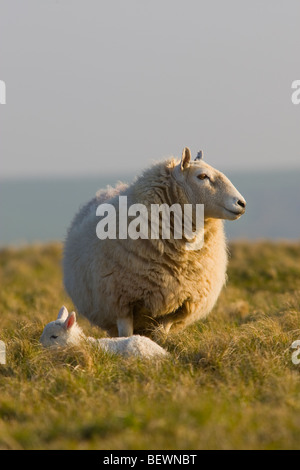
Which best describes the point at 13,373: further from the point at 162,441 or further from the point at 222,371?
the point at 162,441

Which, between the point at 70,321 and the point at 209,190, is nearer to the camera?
the point at 70,321

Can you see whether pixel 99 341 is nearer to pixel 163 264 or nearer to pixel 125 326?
pixel 125 326

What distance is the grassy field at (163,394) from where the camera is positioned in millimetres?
3806

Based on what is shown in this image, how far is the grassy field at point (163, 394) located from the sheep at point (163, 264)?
333mm

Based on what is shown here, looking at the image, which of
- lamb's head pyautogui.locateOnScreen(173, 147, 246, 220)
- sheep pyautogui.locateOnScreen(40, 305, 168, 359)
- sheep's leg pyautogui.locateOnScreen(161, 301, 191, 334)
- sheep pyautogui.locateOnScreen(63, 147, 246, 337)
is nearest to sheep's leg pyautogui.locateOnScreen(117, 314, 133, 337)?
sheep pyautogui.locateOnScreen(63, 147, 246, 337)

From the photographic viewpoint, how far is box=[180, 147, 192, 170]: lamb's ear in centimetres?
647

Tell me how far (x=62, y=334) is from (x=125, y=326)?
899 millimetres

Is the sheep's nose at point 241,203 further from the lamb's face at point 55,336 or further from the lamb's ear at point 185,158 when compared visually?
the lamb's face at point 55,336

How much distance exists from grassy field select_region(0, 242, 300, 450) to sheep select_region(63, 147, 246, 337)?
0.33 meters

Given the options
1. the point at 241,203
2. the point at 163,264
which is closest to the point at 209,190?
the point at 241,203

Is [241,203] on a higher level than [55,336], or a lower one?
higher

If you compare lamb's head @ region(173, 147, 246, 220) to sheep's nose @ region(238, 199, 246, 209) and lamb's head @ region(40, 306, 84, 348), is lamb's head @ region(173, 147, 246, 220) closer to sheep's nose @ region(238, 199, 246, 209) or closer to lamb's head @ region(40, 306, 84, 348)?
sheep's nose @ region(238, 199, 246, 209)

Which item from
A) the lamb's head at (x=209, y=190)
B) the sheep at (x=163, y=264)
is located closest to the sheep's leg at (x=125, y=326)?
the sheep at (x=163, y=264)

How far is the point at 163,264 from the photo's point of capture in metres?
6.44
